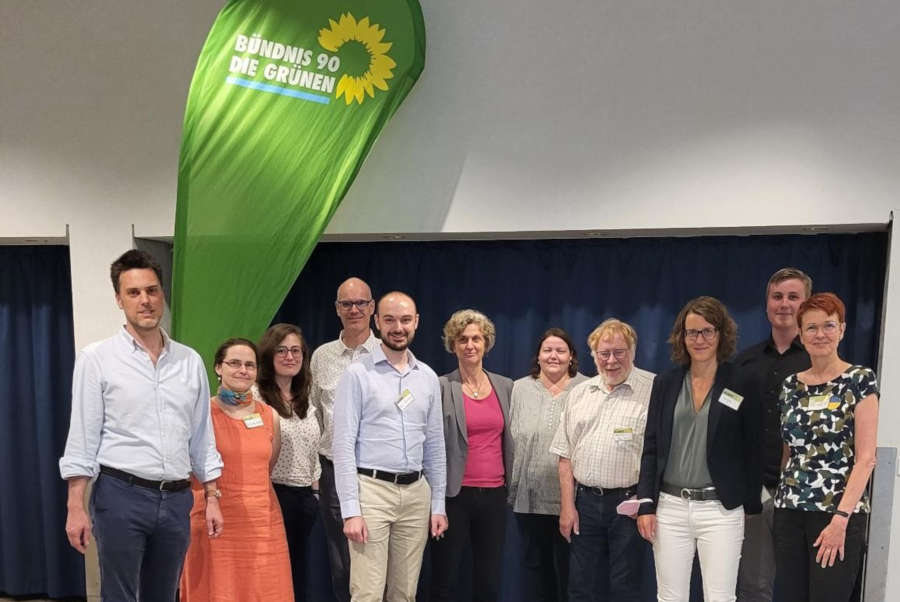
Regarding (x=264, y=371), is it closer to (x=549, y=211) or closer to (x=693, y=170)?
(x=549, y=211)

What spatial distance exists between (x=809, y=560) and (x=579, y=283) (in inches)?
69.1

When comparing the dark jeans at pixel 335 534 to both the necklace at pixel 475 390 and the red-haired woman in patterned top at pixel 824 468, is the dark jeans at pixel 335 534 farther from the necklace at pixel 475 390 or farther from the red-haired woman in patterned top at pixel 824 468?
the red-haired woman in patterned top at pixel 824 468

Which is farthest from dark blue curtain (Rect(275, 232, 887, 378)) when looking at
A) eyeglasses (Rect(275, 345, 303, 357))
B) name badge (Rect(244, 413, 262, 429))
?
name badge (Rect(244, 413, 262, 429))

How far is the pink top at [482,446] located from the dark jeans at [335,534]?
→ 574 millimetres

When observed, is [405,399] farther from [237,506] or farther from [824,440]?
[824,440]

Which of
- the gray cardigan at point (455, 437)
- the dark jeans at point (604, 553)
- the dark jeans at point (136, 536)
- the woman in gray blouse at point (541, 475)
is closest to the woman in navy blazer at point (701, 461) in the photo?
the dark jeans at point (604, 553)

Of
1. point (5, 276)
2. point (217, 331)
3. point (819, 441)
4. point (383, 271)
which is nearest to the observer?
point (819, 441)

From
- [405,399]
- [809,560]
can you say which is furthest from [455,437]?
[809,560]

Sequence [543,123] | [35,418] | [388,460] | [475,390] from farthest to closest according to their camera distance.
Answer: [35,418], [543,123], [475,390], [388,460]

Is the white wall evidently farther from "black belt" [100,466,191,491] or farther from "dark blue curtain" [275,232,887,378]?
"black belt" [100,466,191,491]

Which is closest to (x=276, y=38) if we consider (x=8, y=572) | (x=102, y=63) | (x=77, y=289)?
(x=102, y=63)

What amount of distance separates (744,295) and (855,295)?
0.48 metres

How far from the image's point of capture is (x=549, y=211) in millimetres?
3553

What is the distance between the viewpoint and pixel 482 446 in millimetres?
3205
